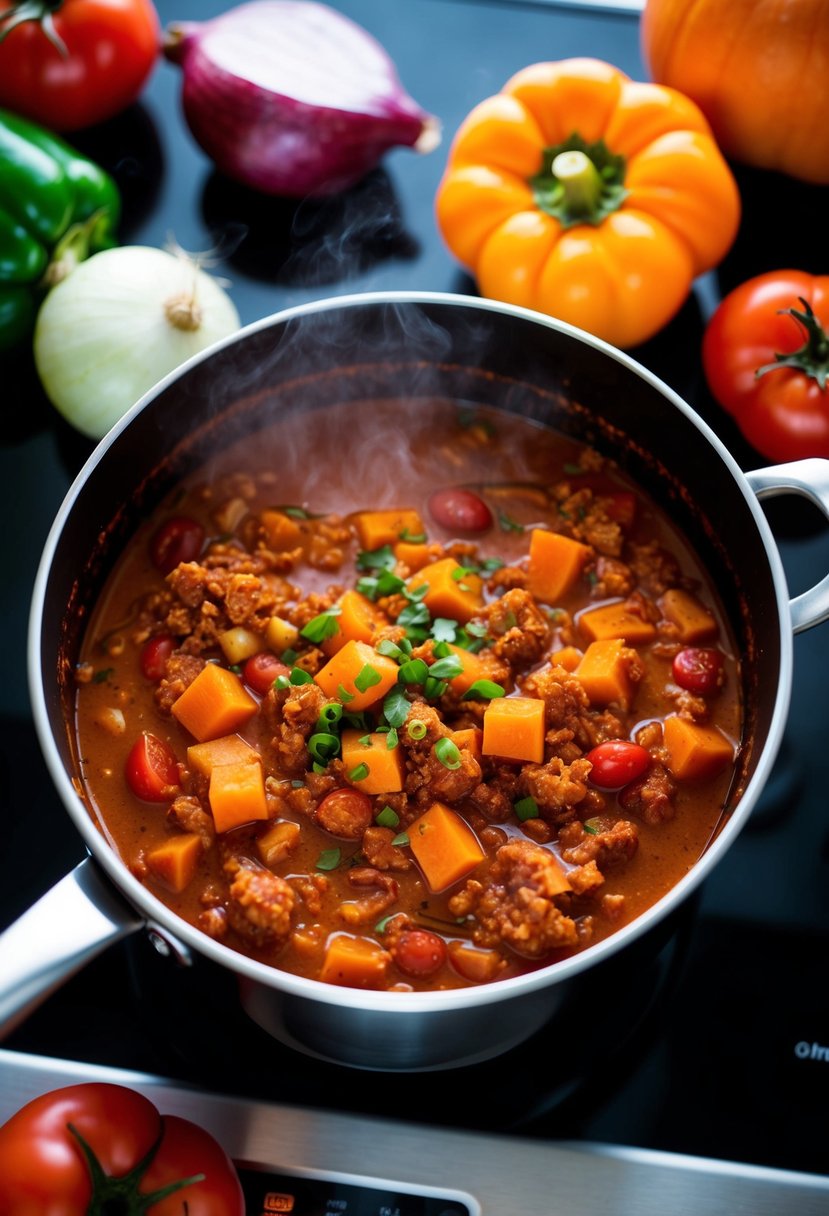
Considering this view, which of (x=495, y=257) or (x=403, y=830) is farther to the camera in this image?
(x=495, y=257)

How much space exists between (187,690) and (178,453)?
0.53m

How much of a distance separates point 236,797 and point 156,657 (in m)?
0.35

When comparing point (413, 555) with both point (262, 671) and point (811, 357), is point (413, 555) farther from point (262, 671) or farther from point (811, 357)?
point (811, 357)

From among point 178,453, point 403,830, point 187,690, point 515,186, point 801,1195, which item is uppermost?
point 515,186

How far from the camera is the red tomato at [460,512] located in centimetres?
242

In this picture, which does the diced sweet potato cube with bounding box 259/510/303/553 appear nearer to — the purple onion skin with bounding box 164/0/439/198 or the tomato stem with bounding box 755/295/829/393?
the purple onion skin with bounding box 164/0/439/198

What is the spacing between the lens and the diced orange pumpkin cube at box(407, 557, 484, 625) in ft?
7.52

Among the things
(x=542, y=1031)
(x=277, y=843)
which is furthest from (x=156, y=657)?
(x=542, y=1031)

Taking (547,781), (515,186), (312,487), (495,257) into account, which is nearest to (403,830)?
(547,781)

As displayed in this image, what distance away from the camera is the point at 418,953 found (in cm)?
197

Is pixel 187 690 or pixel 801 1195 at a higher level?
pixel 187 690

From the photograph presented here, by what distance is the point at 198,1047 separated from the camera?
2021 millimetres

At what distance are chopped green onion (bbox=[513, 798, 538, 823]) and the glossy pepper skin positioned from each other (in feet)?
4.93

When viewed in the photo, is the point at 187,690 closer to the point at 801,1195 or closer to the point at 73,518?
the point at 73,518
